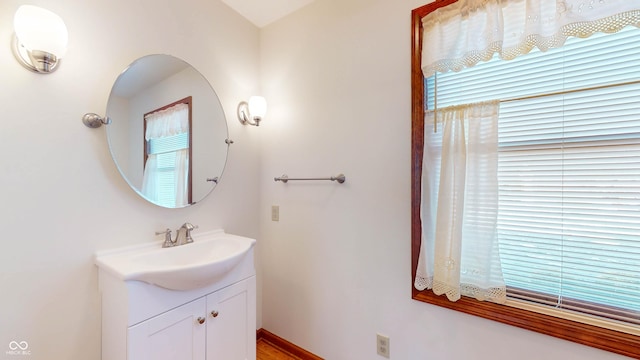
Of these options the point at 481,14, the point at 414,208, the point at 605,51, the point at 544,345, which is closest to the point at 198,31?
the point at 481,14

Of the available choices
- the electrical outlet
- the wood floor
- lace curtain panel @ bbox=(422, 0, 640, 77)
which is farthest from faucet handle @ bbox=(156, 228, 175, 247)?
lace curtain panel @ bbox=(422, 0, 640, 77)

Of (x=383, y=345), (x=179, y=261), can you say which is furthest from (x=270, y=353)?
(x=179, y=261)

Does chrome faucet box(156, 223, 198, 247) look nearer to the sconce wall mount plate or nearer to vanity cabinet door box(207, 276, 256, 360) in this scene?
vanity cabinet door box(207, 276, 256, 360)

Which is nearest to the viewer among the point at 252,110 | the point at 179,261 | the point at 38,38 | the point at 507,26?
the point at 38,38

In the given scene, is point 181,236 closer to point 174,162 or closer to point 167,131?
point 174,162

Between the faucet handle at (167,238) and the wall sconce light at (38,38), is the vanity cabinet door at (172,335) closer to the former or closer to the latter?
the faucet handle at (167,238)

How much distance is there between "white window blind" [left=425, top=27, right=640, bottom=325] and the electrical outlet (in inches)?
26.3

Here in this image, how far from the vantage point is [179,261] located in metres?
1.36

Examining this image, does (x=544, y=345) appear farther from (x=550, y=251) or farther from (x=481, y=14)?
(x=481, y=14)

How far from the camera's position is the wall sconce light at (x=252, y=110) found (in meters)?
1.77

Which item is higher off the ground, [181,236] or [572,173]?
[572,173]

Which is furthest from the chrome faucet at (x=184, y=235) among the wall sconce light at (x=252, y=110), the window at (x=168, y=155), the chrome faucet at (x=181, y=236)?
the wall sconce light at (x=252, y=110)

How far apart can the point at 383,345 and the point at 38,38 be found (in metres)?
2.04

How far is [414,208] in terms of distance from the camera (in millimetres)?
1314
